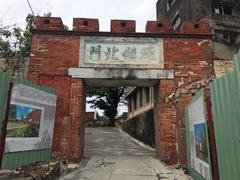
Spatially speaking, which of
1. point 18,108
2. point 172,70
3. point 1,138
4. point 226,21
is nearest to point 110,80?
point 172,70

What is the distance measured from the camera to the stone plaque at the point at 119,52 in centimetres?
863

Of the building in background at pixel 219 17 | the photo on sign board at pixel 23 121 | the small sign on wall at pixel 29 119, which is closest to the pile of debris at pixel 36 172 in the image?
the small sign on wall at pixel 29 119

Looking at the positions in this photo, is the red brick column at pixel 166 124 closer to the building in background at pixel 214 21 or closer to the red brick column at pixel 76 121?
the red brick column at pixel 76 121

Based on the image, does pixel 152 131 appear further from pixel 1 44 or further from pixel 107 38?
pixel 1 44

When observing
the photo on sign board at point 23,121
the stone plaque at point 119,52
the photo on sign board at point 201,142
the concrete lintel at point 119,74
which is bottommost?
the photo on sign board at point 201,142

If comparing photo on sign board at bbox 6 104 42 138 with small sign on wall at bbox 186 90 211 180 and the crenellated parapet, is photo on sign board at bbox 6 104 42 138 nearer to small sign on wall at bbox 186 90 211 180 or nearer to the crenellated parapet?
the crenellated parapet

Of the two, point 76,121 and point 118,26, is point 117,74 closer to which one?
point 118,26

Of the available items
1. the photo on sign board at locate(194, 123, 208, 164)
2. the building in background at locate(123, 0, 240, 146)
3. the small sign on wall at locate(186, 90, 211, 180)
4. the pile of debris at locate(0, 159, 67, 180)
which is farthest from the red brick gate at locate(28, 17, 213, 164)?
the building in background at locate(123, 0, 240, 146)

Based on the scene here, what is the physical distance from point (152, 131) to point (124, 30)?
6.55 m

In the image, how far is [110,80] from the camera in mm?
8797

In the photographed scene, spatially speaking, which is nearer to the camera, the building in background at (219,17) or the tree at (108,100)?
the building in background at (219,17)

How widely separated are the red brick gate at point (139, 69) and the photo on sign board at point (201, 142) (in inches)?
99.2

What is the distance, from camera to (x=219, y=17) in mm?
23859

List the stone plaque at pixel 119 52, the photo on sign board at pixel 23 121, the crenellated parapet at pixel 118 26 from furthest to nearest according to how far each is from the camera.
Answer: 1. the crenellated parapet at pixel 118 26
2. the stone plaque at pixel 119 52
3. the photo on sign board at pixel 23 121
